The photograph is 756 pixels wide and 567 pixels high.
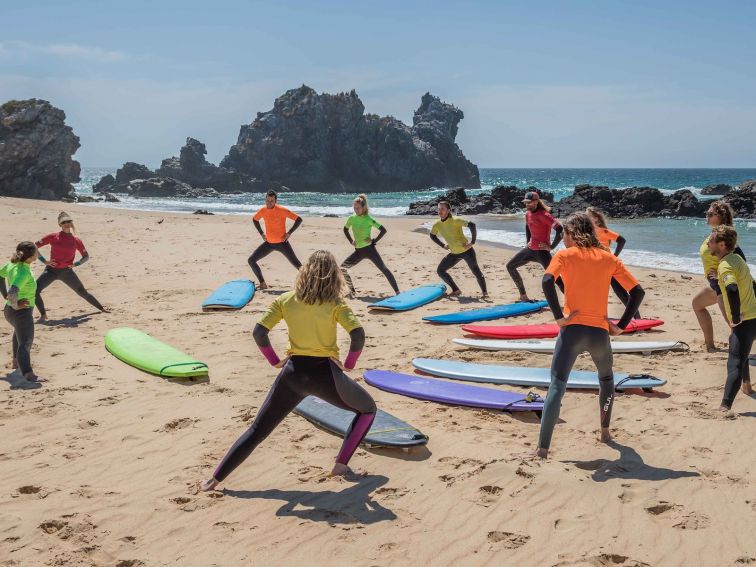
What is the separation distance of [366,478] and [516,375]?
110 inches

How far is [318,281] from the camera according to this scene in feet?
14.4

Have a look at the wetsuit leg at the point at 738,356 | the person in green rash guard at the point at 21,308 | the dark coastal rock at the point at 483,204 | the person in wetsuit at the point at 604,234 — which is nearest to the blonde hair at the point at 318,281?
the wetsuit leg at the point at 738,356

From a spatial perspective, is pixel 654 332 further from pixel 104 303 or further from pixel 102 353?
pixel 104 303

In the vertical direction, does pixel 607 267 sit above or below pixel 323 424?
above

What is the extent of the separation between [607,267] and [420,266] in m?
10.8

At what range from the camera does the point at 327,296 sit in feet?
14.5

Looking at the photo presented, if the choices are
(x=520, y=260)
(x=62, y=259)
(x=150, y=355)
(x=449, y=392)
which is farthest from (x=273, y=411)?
(x=520, y=260)

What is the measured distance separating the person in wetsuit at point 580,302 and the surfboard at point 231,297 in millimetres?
6583

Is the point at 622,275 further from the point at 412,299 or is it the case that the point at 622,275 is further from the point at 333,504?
the point at 412,299

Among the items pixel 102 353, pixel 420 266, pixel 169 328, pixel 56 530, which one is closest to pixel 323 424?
pixel 56 530

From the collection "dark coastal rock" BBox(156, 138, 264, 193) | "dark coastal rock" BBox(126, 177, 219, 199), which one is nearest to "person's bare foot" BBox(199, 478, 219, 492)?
"dark coastal rock" BBox(126, 177, 219, 199)

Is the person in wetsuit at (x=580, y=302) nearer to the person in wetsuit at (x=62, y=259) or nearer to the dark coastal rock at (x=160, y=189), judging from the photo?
the person in wetsuit at (x=62, y=259)

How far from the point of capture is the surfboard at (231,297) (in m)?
10.6

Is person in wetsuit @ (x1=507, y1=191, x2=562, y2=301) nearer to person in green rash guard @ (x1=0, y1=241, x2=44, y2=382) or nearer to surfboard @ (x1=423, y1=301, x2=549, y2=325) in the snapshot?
surfboard @ (x1=423, y1=301, x2=549, y2=325)
